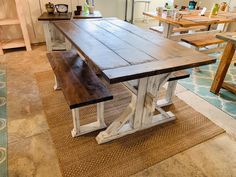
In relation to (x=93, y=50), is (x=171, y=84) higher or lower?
lower

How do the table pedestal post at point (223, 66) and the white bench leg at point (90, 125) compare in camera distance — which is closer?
the white bench leg at point (90, 125)

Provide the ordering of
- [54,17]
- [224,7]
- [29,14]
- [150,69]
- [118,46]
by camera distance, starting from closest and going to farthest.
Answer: [150,69] → [118,46] → [54,17] → [29,14] → [224,7]

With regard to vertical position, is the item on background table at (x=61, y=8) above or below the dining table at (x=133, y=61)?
above

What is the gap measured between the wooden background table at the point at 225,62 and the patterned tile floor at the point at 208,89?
7 cm

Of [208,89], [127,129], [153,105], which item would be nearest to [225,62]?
[208,89]

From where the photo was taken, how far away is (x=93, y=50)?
4.39ft

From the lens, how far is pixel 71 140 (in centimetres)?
158

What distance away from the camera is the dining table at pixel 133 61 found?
112cm

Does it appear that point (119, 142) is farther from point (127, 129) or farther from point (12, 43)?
point (12, 43)

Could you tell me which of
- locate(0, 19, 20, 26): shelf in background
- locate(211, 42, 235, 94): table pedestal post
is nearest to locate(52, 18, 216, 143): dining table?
locate(211, 42, 235, 94): table pedestal post

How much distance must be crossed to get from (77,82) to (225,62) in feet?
5.58

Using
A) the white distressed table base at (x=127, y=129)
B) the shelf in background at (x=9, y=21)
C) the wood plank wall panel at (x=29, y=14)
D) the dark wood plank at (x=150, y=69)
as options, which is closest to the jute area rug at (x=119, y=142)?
the white distressed table base at (x=127, y=129)

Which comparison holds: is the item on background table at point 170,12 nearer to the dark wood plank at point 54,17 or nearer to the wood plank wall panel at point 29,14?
the dark wood plank at point 54,17

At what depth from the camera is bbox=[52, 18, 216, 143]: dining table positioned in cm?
112
